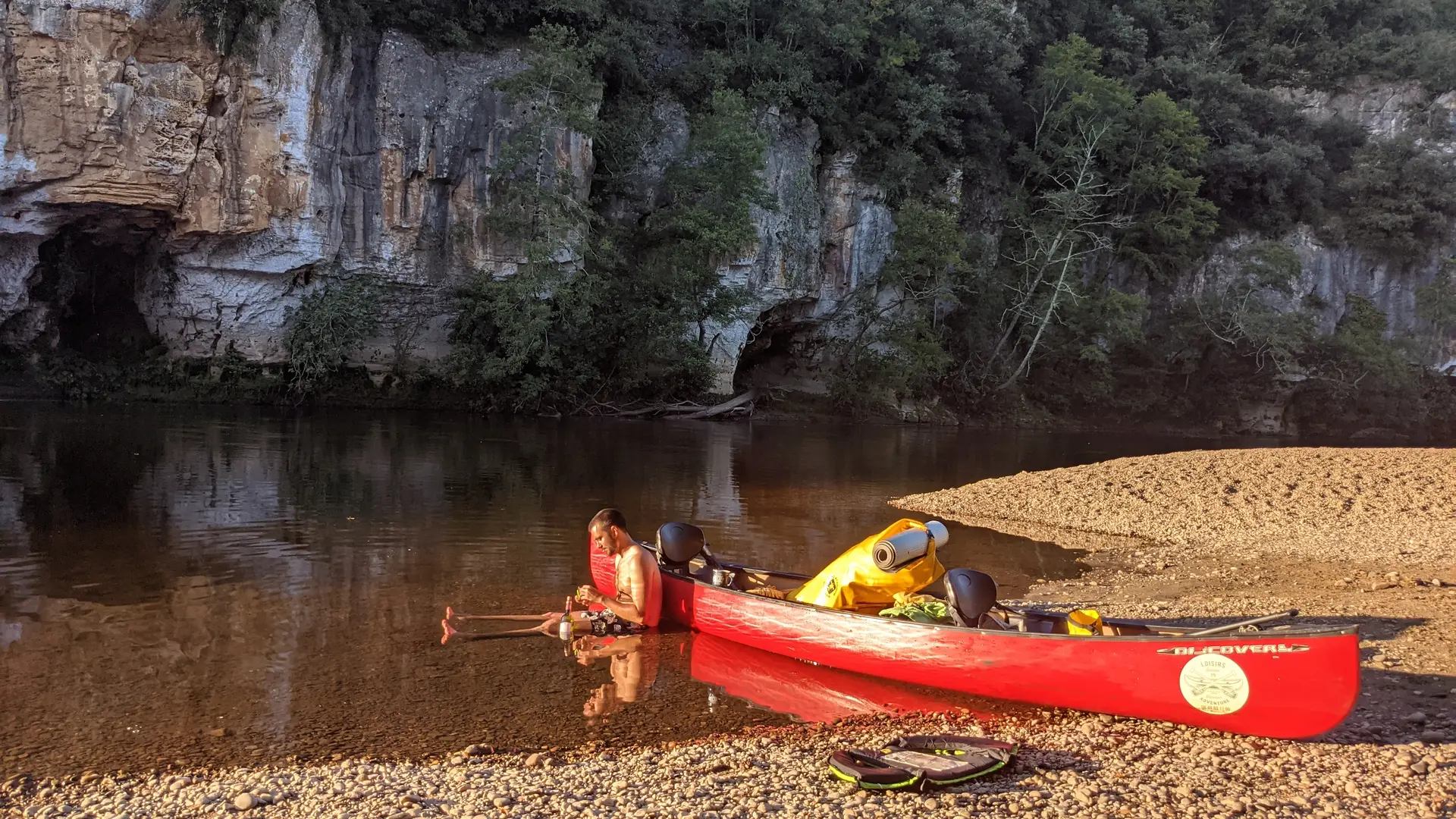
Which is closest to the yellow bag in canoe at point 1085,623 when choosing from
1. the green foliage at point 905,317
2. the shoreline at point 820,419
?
the shoreline at point 820,419

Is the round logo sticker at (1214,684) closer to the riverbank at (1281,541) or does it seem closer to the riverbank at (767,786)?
the riverbank at (767,786)

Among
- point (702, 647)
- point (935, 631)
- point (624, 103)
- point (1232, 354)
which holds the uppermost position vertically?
point (624, 103)

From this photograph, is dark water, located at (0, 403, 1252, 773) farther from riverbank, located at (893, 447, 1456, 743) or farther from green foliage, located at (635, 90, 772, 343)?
green foliage, located at (635, 90, 772, 343)

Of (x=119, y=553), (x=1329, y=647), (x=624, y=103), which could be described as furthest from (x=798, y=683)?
(x=624, y=103)

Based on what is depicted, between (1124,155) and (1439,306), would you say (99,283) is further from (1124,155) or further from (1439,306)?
(1439,306)

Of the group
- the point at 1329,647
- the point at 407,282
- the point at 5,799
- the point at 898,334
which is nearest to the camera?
the point at 5,799

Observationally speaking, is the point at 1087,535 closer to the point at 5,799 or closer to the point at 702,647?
the point at 702,647

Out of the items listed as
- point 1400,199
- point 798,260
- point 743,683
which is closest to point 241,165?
point 798,260

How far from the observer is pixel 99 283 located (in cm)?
2553

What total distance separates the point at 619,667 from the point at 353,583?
3096 millimetres

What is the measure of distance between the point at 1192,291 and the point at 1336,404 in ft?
21.6

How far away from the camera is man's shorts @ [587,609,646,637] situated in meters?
7.34

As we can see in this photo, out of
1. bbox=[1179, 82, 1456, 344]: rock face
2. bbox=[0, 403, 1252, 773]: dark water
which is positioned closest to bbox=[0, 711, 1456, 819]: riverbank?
bbox=[0, 403, 1252, 773]: dark water

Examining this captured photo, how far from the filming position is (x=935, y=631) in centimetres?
615
